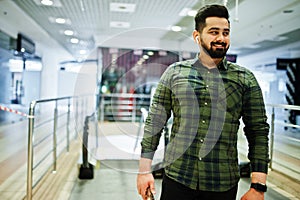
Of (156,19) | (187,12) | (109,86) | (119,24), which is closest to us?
(187,12)

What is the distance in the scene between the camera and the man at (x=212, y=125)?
1073 millimetres

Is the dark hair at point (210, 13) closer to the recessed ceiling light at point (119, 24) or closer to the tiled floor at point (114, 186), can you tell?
the tiled floor at point (114, 186)

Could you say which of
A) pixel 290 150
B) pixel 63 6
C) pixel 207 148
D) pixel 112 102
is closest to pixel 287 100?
pixel 112 102

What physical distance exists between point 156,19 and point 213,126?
582cm

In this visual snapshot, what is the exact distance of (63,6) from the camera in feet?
18.5

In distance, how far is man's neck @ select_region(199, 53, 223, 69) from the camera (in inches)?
43.6

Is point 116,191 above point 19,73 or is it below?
below

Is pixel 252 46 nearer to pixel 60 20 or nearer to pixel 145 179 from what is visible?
pixel 60 20

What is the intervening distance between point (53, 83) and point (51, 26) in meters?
5.33

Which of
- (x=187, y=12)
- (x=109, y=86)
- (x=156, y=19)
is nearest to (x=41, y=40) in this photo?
(x=109, y=86)

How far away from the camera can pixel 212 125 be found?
1.08 meters

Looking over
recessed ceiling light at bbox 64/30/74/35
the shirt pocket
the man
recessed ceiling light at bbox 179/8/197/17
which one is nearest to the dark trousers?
the man

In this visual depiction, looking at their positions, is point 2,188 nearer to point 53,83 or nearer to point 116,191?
point 116,191

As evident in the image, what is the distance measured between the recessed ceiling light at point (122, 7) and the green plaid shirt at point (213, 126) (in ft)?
15.3
